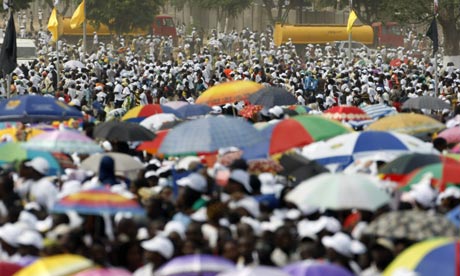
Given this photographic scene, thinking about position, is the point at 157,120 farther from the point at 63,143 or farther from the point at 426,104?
the point at 426,104

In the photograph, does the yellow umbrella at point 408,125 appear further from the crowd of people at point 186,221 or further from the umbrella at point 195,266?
the umbrella at point 195,266

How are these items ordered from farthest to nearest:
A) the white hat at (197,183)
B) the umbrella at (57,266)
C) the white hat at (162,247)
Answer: the white hat at (197,183), the white hat at (162,247), the umbrella at (57,266)

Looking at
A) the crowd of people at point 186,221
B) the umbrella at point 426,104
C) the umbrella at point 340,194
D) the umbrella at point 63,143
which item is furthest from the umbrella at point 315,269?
the umbrella at point 426,104

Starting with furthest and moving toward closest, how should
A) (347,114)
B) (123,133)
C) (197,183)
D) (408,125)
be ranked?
1. (347,114)
2. (408,125)
3. (123,133)
4. (197,183)

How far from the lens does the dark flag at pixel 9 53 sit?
27.9 m

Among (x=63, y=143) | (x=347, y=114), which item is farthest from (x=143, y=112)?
(x=63, y=143)

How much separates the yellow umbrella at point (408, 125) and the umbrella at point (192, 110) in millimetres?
4313

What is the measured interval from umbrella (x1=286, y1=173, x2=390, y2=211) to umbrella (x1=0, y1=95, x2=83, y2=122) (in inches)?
315

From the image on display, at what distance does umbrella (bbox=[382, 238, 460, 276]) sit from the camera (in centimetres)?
955

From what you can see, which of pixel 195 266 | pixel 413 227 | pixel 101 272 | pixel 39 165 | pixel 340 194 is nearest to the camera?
pixel 101 272

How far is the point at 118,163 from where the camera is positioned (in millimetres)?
15477

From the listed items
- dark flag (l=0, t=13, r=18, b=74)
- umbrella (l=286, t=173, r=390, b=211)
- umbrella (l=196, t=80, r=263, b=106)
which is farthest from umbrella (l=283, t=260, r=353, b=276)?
dark flag (l=0, t=13, r=18, b=74)

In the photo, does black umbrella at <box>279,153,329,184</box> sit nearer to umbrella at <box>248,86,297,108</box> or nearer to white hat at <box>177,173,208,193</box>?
white hat at <box>177,173,208,193</box>

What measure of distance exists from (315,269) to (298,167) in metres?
5.43
